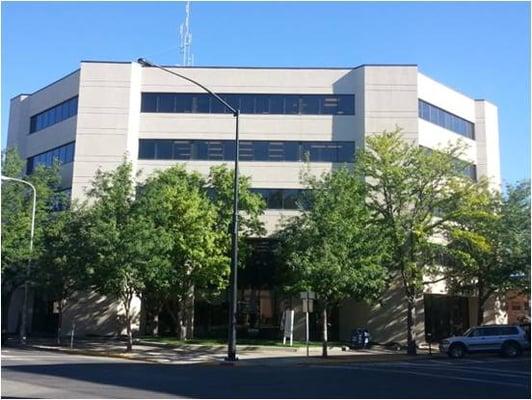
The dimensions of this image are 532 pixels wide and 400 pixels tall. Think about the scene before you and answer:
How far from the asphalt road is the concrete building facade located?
68.5 feet

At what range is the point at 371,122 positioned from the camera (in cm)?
4256

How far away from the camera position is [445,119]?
45969 millimetres

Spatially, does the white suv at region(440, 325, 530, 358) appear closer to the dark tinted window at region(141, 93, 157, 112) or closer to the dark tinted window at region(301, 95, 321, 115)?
the dark tinted window at region(301, 95, 321, 115)

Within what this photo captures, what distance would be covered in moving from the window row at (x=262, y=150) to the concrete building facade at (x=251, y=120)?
0.07m

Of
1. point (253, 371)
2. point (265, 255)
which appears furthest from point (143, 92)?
point (253, 371)

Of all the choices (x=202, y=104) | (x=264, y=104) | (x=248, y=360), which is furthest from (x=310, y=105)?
(x=248, y=360)

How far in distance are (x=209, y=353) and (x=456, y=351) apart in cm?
1266

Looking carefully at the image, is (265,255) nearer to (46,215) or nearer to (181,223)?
(181,223)

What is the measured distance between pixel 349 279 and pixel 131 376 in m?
14.4

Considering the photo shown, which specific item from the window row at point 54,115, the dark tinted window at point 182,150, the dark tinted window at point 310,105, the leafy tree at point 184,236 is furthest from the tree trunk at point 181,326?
the window row at point 54,115

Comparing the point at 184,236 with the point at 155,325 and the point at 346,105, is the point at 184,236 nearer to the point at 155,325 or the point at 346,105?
the point at 155,325

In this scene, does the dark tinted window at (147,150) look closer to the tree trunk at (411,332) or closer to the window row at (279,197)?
the window row at (279,197)

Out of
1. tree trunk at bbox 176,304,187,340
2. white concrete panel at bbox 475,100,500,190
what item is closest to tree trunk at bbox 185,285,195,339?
Result: tree trunk at bbox 176,304,187,340

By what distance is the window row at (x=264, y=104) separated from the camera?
143ft
